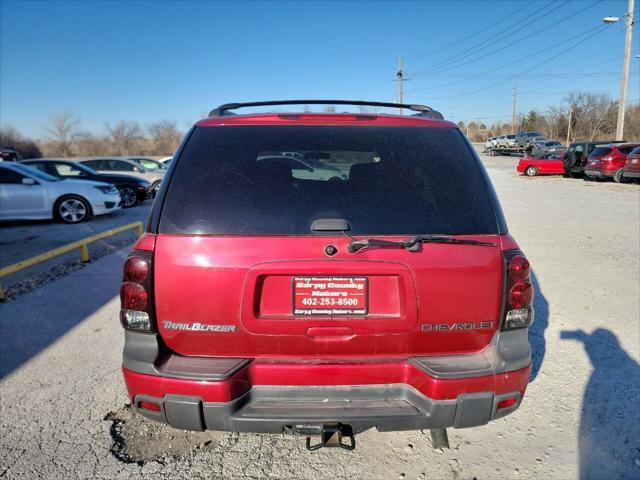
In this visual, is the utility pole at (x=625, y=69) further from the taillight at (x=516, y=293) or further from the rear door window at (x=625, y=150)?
the taillight at (x=516, y=293)

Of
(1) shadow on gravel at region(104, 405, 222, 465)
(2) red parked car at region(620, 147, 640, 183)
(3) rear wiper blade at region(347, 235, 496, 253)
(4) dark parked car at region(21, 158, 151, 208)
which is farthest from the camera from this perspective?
(2) red parked car at region(620, 147, 640, 183)

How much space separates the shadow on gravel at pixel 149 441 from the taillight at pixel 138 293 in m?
0.93

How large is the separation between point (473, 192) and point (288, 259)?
1.00 metres

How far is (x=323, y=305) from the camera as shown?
1.82 m

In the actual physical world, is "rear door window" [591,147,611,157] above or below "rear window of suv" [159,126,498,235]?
above

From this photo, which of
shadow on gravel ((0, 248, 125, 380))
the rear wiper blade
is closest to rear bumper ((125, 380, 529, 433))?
the rear wiper blade

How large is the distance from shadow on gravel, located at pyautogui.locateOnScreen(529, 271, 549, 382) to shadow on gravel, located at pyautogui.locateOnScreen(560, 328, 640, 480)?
35 cm

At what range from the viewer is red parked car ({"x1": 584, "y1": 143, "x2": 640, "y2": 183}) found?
16.9 m

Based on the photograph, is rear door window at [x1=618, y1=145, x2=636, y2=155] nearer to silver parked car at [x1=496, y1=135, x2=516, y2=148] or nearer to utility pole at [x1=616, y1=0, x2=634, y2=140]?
utility pole at [x1=616, y1=0, x2=634, y2=140]

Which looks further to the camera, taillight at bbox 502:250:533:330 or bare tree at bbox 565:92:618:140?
bare tree at bbox 565:92:618:140

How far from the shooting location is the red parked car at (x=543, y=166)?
21812mm

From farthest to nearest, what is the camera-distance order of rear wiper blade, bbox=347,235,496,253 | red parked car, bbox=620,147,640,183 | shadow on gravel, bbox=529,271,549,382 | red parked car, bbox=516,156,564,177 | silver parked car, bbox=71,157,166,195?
red parked car, bbox=516,156,564,177 → red parked car, bbox=620,147,640,183 → silver parked car, bbox=71,157,166,195 → shadow on gravel, bbox=529,271,549,382 → rear wiper blade, bbox=347,235,496,253

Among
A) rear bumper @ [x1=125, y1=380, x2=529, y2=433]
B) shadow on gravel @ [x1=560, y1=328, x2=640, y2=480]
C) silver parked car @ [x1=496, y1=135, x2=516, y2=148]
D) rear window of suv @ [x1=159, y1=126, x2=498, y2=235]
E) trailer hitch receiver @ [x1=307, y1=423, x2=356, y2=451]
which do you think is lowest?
shadow on gravel @ [x1=560, y1=328, x2=640, y2=480]

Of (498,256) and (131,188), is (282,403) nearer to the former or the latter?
(498,256)
